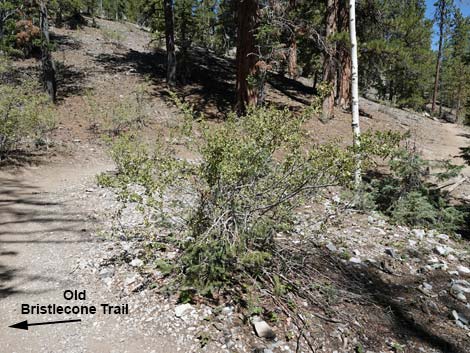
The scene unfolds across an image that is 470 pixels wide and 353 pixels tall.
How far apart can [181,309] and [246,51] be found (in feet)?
27.8

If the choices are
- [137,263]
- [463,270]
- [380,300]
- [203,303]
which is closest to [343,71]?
[463,270]

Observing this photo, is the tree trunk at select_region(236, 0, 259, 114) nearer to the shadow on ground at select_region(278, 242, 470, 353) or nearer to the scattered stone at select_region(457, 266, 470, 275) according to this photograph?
the shadow on ground at select_region(278, 242, 470, 353)

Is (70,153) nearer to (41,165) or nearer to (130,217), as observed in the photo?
(41,165)

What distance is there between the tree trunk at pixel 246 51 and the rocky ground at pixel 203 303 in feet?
17.7

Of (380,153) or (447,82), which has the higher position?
(447,82)

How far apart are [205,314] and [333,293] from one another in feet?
4.39

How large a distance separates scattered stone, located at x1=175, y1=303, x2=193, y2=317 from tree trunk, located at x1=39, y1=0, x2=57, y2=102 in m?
9.53

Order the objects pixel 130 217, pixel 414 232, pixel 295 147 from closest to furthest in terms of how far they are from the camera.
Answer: pixel 295 147 < pixel 130 217 < pixel 414 232

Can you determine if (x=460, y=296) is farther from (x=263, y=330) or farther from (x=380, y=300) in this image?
(x=263, y=330)

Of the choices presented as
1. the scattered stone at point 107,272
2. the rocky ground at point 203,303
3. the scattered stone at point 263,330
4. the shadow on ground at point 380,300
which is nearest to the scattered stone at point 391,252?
the rocky ground at point 203,303

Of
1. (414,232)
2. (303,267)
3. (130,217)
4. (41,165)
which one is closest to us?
(303,267)

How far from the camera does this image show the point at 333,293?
3326 millimetres

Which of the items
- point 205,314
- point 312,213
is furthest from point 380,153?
point 312,213

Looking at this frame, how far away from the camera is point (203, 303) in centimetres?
308
